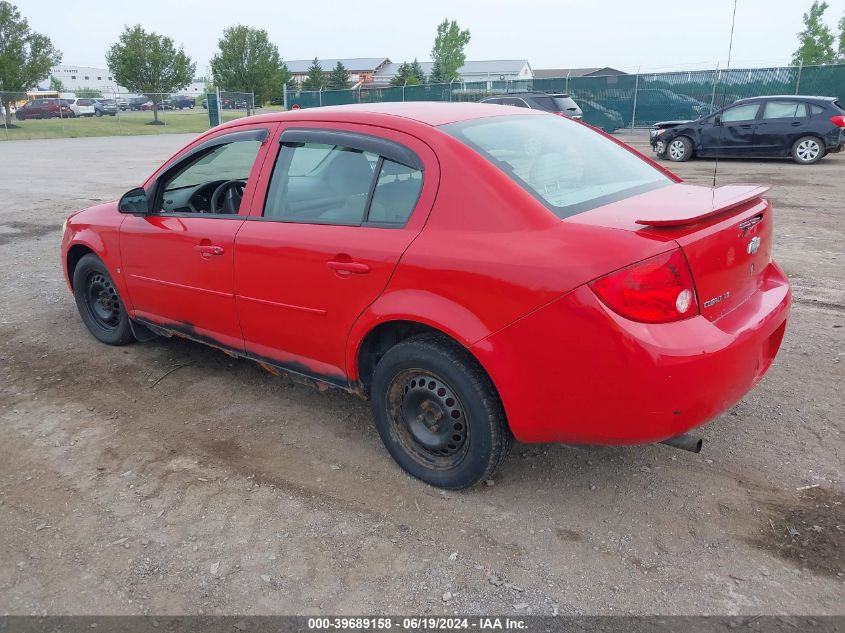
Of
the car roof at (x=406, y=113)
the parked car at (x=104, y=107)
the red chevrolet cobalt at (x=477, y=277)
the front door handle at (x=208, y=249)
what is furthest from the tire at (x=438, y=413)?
the parked car at (x=104, y=107)

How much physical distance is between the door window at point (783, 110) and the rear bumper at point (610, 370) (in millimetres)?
15012

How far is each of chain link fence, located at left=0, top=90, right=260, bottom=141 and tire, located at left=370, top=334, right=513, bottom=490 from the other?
1397 inches

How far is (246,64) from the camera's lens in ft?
171

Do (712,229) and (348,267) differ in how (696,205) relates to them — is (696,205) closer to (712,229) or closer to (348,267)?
(712,229)

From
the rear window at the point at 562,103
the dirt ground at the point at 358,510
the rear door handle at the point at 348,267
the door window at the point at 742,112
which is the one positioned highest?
the rear window at the point at 562,103

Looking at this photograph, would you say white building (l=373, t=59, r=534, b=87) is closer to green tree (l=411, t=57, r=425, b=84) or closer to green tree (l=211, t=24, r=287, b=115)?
green tree (l=411, t=57, r=425, b=84)

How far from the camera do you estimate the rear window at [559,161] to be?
2902mm

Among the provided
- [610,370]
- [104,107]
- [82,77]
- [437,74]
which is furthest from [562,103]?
[82,77]

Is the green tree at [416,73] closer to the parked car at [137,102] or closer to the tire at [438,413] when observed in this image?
the parked car at [137,102]

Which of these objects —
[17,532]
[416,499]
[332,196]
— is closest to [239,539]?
[416,499]

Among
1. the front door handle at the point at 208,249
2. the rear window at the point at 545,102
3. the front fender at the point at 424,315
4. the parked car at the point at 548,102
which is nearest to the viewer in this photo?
the front fender at the point at 424,315

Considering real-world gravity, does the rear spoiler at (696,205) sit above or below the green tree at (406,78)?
below

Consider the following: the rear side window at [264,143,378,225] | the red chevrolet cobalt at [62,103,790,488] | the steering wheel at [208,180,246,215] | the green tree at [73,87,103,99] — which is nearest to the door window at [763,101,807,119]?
the red chevrolet cobalt at [62,103,790,488]

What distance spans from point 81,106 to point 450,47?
3620cm
